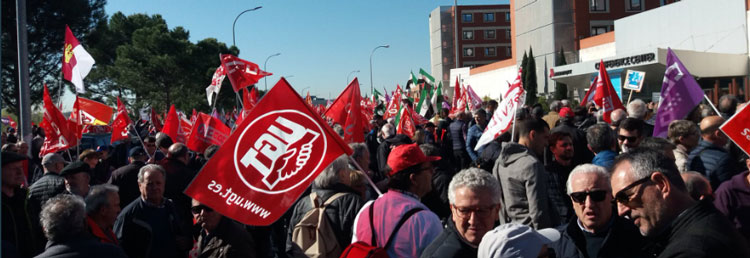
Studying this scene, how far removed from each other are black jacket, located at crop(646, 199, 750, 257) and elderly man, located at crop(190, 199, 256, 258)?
2.72 m

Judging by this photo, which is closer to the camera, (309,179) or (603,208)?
(603,208)

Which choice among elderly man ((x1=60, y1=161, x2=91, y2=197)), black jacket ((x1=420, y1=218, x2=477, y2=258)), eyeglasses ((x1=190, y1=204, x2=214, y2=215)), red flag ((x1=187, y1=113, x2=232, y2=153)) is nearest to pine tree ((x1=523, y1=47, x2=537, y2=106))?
red flag ((x1=187, y1=113, x2=232, y2=153))

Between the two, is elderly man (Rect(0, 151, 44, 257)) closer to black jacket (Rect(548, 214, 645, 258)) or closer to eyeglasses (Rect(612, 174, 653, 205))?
black jacket (Rect(548, 214, 645, 258))

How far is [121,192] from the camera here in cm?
667

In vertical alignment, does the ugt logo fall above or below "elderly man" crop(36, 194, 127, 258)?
above

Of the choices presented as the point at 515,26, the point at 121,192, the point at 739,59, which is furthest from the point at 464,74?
the point at 121,192

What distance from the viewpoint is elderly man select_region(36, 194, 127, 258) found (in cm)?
360

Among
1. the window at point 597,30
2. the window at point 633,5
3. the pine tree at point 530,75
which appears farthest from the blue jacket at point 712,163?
the window at point 633,5

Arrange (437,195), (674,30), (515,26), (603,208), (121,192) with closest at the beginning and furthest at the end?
(603,208), (437,195), (121,192), (674,30), (515,26)

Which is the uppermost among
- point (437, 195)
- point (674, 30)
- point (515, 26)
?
point (515, 26)

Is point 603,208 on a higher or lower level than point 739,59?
lower

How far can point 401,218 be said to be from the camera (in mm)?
3477

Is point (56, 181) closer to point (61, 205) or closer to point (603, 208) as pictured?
point (61, 205)

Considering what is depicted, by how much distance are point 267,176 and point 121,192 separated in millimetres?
3671
